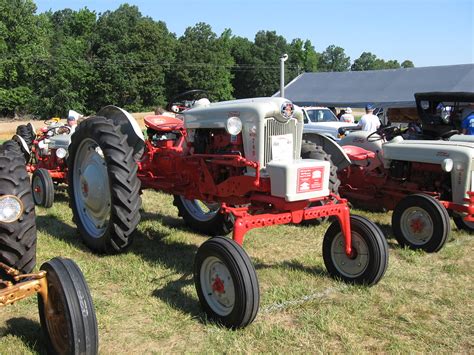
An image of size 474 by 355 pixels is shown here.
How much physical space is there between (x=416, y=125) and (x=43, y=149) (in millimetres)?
5993

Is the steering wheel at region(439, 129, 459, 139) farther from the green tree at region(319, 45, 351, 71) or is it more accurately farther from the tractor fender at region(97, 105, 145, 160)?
the green tree at region(319, 45, 351, 71)

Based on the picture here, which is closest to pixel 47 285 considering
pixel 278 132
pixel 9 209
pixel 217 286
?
pixel 9 209

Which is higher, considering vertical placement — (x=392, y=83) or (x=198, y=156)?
(x=392, y=83)

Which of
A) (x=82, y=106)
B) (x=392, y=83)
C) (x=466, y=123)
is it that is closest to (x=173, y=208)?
(x=466, y=123)

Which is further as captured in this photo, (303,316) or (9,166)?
(303,316)

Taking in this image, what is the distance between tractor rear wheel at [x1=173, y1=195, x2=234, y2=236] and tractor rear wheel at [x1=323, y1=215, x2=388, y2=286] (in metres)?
1.50

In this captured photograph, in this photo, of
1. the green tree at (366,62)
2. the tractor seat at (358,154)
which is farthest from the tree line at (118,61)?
the green tree at (366,62)

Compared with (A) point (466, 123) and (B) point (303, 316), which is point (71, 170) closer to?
(B) point (303, 316)

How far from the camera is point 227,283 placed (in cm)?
329

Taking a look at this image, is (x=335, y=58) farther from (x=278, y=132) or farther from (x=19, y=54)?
(x=278, y=132)

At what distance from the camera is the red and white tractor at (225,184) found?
340 centimetres

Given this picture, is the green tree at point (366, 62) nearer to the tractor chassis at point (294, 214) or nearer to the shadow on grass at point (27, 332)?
the tractor chassis at point (294, 214)

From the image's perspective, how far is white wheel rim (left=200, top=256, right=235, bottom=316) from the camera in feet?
10.8

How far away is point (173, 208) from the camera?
700 centimetres
